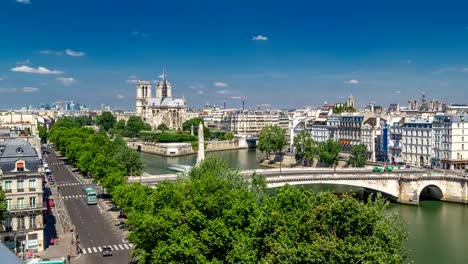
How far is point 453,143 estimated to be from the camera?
261 ft

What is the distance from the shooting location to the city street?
1391 inches

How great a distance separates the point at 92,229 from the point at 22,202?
8.26 meters

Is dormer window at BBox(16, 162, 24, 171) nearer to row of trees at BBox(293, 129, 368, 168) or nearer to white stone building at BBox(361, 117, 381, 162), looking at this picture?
row of trees at BBox(293, 129, 368, 168)

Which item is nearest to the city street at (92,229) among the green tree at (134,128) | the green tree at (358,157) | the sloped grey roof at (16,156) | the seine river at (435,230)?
the sloped grey roof at (16,156)

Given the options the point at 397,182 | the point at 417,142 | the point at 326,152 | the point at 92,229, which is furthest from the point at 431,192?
the point at 92,229

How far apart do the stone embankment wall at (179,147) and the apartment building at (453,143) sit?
225 ft

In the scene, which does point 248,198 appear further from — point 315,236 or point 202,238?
point 315,236

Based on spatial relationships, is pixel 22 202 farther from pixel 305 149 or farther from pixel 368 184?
pixel 305 149

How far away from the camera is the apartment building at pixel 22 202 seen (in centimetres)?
3551

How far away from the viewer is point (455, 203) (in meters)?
62.8

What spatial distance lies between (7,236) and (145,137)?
124 metres

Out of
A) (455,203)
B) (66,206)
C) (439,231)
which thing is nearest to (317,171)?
(455,203)

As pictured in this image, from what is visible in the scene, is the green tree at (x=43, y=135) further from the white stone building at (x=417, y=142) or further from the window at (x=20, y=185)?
the window at (x=20, y=185)

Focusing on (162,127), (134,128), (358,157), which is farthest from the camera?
(162,127)
